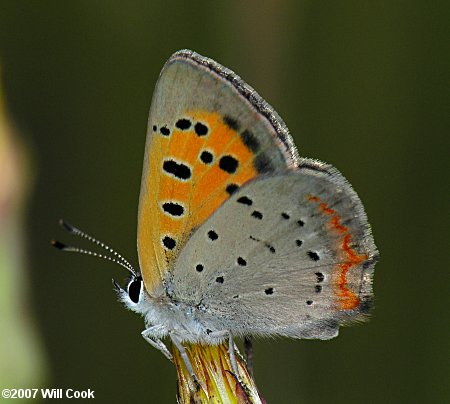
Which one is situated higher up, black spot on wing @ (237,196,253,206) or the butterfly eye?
black spot on wing @ (237,196,253,206)

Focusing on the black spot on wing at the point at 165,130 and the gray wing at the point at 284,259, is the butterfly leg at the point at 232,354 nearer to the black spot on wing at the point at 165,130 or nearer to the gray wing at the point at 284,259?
the gray wing at the point at 284,259

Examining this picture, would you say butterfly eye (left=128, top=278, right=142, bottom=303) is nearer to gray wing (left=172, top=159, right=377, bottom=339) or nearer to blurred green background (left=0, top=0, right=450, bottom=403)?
gray wing (left=172, top=159, right=377, bottom=339)

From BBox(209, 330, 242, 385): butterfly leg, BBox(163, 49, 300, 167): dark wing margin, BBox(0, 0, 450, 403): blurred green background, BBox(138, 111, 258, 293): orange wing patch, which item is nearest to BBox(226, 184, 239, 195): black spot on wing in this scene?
BBox(138, 111, 258, 293): orange wing patch

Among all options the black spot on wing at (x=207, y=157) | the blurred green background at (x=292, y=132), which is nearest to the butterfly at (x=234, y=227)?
the black spot on wing at (x=207, y=157)

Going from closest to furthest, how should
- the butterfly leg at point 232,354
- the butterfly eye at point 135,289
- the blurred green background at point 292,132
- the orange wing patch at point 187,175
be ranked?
the butterfly leg at point 232,354 → the orange wing patch at point 187,175 → the butterfly eye at point 135,289 → the blurred green background at point 292,132

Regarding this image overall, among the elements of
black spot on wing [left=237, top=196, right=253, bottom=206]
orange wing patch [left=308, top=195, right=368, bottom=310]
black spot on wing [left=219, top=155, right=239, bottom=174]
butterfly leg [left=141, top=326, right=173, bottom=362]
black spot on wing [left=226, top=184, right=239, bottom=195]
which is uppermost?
black spot on wing [left=219, top=155, right=239, bottom=174]

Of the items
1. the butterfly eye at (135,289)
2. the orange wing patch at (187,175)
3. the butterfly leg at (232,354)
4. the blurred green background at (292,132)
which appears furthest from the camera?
the blurred green background at (292,132)

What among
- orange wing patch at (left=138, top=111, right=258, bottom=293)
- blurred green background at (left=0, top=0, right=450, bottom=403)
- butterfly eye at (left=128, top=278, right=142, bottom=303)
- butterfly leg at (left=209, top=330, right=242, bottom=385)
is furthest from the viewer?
blurred green background at (left=0, top=0, right=450, bottom=403)
